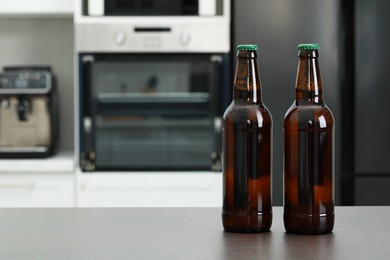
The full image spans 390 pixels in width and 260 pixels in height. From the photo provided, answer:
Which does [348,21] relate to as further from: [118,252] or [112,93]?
[118,252]

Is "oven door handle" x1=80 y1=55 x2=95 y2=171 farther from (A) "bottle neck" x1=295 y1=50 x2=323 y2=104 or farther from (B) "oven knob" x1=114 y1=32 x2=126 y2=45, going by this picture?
(A) "bottle neck" x1=295 y1=50 x2=323 y2=104

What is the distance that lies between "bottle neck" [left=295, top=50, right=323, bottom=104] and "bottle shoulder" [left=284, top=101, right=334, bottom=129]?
1cm

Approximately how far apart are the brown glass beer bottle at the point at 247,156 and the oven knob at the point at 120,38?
2029 millimetres

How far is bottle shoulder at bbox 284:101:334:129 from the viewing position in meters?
1.20

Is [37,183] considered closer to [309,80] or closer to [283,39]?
[283,39]

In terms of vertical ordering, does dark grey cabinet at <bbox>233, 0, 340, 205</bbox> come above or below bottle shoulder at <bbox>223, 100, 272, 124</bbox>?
above

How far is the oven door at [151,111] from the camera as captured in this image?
3.22m

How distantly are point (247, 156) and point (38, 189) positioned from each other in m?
2.14

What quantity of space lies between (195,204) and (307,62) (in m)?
2.00

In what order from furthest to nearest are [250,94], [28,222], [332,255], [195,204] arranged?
[195,204] < [28,222] < [250,94] < [332,255]

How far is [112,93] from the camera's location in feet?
10.6

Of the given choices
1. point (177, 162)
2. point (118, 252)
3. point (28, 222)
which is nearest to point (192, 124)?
point (177, 162)

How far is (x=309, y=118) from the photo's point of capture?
1200mm

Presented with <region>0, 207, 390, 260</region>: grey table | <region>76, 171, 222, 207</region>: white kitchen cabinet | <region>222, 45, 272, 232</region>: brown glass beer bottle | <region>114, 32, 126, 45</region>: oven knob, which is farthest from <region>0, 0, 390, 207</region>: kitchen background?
<region>222, 45, 272, 232</region>: brown glass beer bottle
